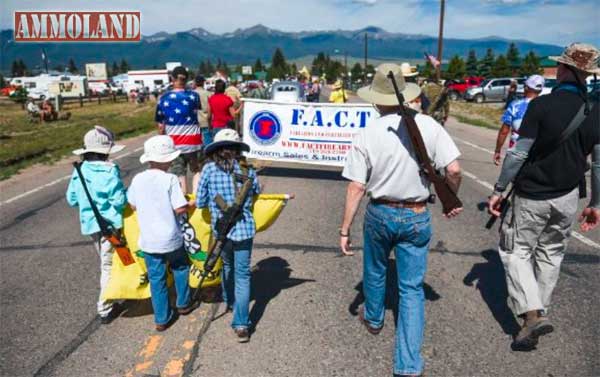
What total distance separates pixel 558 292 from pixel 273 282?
2873 millimetres

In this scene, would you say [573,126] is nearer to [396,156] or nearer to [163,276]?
[396,156]

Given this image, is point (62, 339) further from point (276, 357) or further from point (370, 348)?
point (370, 348)

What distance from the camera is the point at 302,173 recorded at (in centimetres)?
1068

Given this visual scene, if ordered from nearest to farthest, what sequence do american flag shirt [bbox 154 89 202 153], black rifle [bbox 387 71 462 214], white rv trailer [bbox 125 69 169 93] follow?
black rifle [bbox 387 71 462 214]
american flag shirt [bbox 154 89 202 153]
white rv trailer [bbox 125 69 169 93]

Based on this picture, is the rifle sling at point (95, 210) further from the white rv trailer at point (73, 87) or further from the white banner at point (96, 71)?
the white banner at point (96, 71)

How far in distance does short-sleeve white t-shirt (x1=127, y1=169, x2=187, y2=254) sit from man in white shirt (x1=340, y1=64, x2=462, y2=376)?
1.48 meters

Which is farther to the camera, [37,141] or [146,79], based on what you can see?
[146,79]

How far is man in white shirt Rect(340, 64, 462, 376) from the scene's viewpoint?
3.14 meters

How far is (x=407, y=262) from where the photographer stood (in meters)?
3.27

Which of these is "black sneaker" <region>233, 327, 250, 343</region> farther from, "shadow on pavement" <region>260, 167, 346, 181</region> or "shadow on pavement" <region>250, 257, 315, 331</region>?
"shadow on pavement" <region>260, 167, 346, 181</region>

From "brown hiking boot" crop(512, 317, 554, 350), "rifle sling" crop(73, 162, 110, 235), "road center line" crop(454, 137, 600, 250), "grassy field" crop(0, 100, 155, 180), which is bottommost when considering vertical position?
"grassy field" crop(0, 100, 155, 180)

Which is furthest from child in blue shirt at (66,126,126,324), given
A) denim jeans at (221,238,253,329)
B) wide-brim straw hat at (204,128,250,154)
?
denim jeans at (221,238,253,329)

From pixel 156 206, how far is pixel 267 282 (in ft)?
5.40

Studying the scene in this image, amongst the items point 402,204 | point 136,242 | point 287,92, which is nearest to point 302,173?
point 136,242
